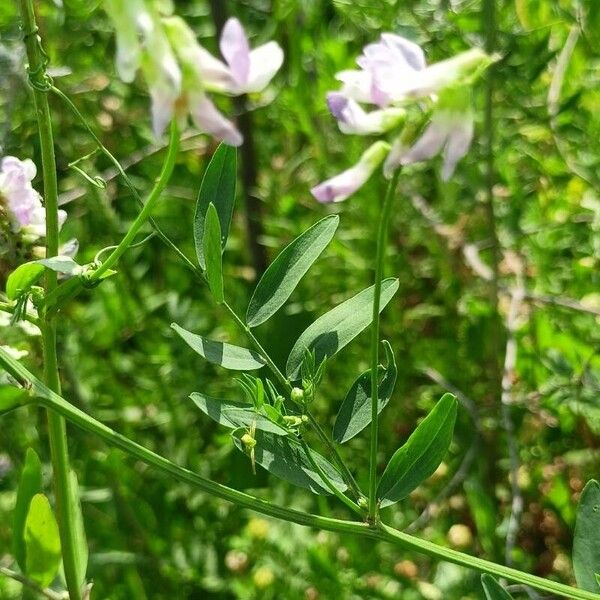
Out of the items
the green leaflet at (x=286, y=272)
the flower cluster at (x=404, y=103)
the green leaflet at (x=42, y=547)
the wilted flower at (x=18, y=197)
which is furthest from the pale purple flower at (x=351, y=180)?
the green leaflet at (x=42, y=547)

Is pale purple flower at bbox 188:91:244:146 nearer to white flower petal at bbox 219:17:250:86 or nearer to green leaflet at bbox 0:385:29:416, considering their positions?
white flower petal at bbox 219:17:250:86

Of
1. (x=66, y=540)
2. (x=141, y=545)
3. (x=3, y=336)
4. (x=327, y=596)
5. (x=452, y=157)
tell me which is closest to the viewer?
(x=452, y=157)

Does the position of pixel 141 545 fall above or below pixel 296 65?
below

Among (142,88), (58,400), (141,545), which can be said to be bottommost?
(141,545)

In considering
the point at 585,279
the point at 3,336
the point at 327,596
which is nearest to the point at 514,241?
the point at 585,279

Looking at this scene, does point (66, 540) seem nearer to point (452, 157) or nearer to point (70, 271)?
point (70, 271)

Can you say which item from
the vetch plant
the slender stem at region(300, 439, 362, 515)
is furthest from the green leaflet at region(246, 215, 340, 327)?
the slender stem at region(300, 439, 362, 515)
